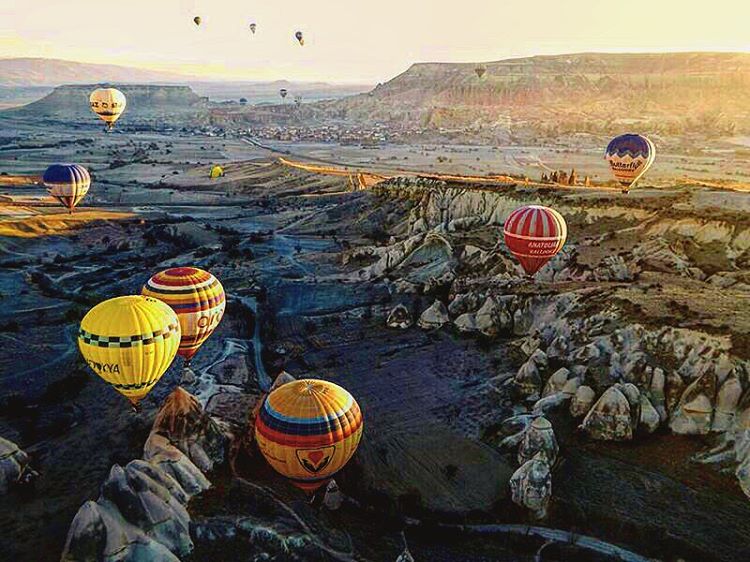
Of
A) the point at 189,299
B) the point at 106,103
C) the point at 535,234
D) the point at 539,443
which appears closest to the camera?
the point at 539,443

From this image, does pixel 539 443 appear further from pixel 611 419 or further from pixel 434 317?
pixel 434 317

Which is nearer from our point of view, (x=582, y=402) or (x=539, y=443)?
(x=539, y=443)

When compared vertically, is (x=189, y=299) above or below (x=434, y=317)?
above

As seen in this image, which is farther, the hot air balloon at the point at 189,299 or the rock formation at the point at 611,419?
the hot air balloon at the point at 189,299

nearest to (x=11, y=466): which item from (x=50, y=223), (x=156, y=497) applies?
(x=156, y=497)

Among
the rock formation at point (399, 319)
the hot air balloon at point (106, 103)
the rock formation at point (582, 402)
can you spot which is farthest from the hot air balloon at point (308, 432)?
the hot air balloon at point (106, 103)

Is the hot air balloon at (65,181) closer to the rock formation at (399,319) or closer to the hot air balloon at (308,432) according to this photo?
the rock formation at (399,319)

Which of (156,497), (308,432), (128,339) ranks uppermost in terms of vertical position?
(128,339)

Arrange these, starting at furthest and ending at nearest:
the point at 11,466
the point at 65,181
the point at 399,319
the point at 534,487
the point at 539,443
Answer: the point at 65,181, the point at 399,319, the point at 539,443, the point at 11,466, the point at 534,487
